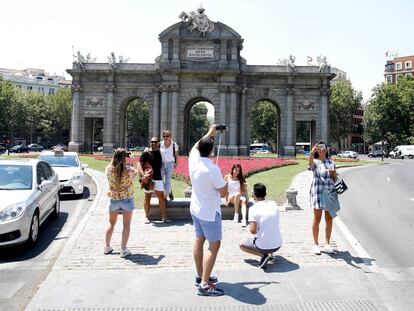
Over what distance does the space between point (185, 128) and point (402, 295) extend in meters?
38.5

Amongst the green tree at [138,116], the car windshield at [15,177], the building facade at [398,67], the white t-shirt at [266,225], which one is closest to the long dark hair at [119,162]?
the car windshield at [15,177]

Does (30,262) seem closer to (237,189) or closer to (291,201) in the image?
(237,189)

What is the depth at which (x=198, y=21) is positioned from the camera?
41.6m

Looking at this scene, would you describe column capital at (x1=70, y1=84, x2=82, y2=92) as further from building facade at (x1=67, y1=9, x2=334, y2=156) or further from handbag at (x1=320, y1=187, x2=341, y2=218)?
handbag at (x1=320, y1=187, x2=341, y2=218)

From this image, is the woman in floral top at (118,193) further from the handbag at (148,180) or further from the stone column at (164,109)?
the stone column at (164,109)

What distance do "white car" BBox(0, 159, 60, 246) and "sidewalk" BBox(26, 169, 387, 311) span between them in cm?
95

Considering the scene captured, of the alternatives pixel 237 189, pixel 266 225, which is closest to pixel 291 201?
pixel 237 189

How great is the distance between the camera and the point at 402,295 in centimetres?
641

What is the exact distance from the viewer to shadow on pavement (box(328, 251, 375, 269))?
7890mm

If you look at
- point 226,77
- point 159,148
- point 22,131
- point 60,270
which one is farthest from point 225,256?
point 22,131

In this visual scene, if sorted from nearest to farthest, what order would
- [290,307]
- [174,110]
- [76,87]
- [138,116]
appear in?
[290,307] → [174,110] → [76,87] → [138,116]

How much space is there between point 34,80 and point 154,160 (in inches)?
4843

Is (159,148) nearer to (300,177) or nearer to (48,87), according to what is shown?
(300,177)

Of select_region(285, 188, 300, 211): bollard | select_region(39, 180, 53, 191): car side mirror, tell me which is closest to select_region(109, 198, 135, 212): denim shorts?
select_region(39, 180, 53, 191): car side mirror
